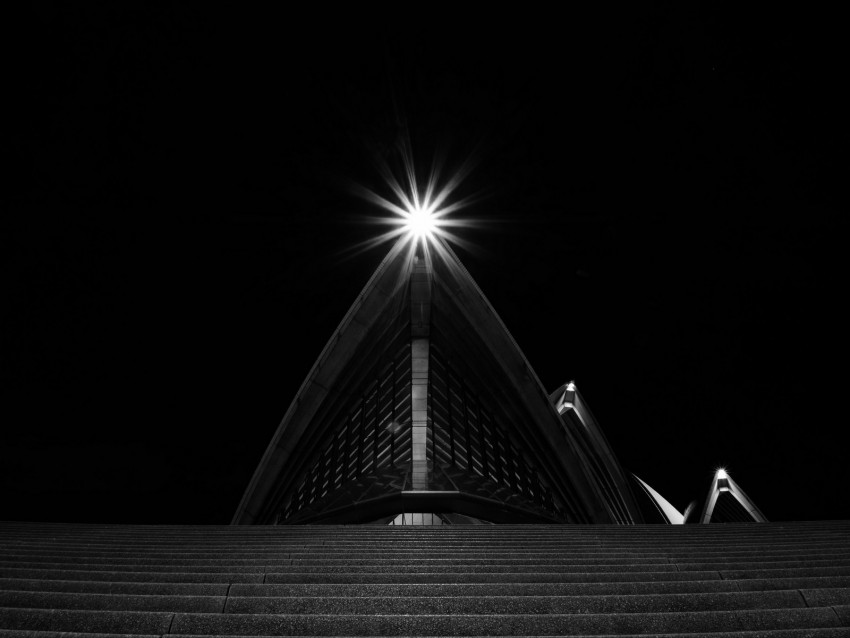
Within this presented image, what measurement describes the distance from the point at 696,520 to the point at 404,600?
26.9m

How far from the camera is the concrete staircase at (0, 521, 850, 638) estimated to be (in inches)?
64.2

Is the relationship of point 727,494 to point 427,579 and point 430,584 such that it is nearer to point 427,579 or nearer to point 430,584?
point 427,579

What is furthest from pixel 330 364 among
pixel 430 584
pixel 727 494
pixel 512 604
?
pixel 727 494

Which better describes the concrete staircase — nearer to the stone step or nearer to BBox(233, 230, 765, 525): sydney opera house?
the stone step

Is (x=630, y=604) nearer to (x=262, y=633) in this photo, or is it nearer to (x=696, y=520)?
(x=262, y=633)

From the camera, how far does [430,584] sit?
6.82 ft

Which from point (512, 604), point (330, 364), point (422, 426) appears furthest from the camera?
point (422, 426)

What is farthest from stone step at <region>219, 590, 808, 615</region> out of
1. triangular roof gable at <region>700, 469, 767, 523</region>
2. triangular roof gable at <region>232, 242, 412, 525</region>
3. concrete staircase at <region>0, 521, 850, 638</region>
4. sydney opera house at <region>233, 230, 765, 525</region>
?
triangular roof gable at <region>700, 469, 767, 523</region>

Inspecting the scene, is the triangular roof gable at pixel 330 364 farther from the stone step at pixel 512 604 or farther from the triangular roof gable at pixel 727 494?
the triangular roof gable at pixel 727 494

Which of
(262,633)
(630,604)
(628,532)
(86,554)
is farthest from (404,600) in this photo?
(628,532)

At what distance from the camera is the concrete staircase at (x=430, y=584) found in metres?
1.63

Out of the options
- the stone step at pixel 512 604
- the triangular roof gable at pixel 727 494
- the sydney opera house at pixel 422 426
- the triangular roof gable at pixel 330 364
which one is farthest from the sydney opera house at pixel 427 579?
the triangular roof gable at pixel 727 494

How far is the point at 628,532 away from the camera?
398cm

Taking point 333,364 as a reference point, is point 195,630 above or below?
below
